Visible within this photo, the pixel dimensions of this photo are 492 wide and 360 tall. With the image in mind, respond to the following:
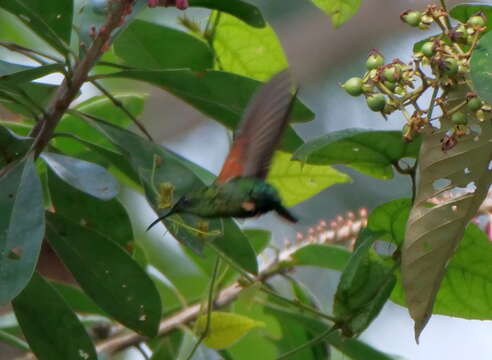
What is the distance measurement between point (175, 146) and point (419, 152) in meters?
3.20

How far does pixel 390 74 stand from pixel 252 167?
0.27 metres

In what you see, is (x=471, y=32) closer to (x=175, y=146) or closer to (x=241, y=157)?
(x=241, y=157)

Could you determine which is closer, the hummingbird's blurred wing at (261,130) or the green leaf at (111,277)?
the hummingbird's blurred wing at (261,130)

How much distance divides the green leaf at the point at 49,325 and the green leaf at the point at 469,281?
1.71 feet

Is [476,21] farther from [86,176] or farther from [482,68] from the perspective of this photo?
[86,176]

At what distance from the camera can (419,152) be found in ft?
4.48

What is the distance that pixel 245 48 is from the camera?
1774mm

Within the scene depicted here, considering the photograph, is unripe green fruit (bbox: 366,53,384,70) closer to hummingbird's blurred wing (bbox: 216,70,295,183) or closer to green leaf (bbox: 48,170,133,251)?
hummingbird's blurred wing (bbox: 216,70,295,183)

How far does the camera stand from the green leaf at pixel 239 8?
1515 millimetres

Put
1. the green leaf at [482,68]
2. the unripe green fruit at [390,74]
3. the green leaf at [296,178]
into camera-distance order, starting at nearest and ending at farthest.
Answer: the green leaf at [482,68], the unripe green fruit at [390,74], the green leaf at [296,178]

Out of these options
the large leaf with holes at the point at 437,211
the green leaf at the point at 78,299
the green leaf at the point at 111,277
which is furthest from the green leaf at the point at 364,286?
the green leaf at the point at 78,299

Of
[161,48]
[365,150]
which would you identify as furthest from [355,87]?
[161,48]

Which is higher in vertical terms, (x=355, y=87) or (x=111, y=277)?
(x=355, y=87)

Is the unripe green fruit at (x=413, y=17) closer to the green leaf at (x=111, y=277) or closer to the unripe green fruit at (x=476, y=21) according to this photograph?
the unripe green fruit at (x=476, y=21)
